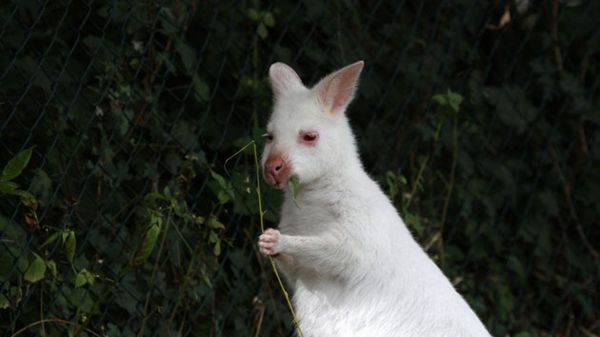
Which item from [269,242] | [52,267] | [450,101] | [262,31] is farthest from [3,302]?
[450,101]

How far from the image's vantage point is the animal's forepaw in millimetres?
4230

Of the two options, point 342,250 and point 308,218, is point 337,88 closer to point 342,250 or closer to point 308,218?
point 308,218

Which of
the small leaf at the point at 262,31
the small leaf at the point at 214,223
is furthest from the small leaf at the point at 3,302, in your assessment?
the small leaf at the point at 262,31

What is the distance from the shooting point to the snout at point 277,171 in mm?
4328

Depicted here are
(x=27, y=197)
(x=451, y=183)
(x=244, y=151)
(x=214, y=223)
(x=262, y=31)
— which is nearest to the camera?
(x=27, y=197)

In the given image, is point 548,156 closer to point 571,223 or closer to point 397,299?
point 571,223

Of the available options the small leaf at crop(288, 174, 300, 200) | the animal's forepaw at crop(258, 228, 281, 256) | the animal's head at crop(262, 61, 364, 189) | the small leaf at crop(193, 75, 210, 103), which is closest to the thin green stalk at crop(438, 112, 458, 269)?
the small leaf at crop(193, 75, 210, 103)

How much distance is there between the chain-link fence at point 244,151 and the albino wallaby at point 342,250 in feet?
1.42

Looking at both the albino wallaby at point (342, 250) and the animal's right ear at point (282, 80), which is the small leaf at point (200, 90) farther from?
the albino wallaby at point (342, 250)

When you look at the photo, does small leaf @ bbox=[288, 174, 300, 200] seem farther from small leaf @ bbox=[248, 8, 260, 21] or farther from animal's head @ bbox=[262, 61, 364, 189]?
small leaf @ bbox=[248, 8, 260, 21]

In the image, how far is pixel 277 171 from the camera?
4332 mm

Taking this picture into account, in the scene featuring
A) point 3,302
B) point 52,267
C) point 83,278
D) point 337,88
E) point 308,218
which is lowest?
point 3,302

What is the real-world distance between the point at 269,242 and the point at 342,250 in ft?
1.01

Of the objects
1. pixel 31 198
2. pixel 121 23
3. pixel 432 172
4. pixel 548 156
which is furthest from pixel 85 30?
pixel 548 156
